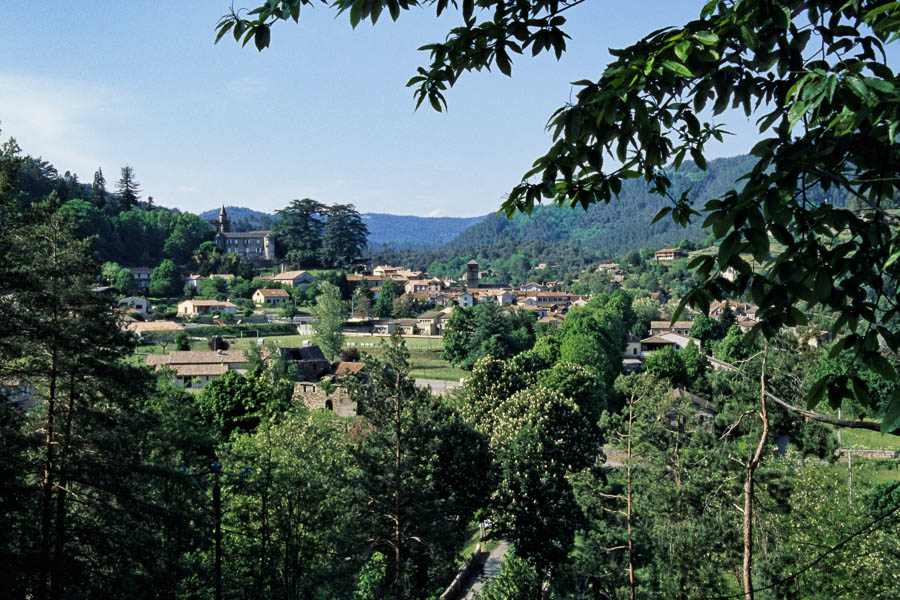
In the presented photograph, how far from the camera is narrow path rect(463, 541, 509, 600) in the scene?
17.7 m

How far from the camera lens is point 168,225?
3821 inches

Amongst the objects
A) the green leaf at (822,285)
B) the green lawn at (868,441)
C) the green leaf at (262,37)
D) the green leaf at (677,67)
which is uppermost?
the green leaf at (262,37)

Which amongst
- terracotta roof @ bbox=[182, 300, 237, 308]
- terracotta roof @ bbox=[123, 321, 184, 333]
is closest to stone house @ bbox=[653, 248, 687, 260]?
terracotta roof @ bbox=[182, 300, 237, 308]

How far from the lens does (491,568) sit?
63.2ft

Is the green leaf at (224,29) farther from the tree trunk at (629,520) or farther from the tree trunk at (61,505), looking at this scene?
the tree trunk at (629,520)

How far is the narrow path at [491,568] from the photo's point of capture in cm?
1766

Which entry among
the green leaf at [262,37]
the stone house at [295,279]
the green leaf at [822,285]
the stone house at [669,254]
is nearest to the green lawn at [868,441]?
the green leaf at [822,285]

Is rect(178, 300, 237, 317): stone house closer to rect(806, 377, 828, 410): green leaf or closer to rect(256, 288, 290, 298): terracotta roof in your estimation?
rect(256, 288, 290, 298): terracotta roof

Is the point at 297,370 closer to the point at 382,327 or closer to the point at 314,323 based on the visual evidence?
the point at 314,323

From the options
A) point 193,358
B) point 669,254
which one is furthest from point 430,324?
point 669,254

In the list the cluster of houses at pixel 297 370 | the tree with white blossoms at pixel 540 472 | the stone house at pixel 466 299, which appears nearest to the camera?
the tree with white blossoms at pixel 540 472

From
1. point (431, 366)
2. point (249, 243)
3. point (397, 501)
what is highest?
point (249, 243)

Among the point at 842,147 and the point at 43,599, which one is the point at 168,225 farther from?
the point at 842,147

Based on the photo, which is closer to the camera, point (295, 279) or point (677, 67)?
point (677, 67)
